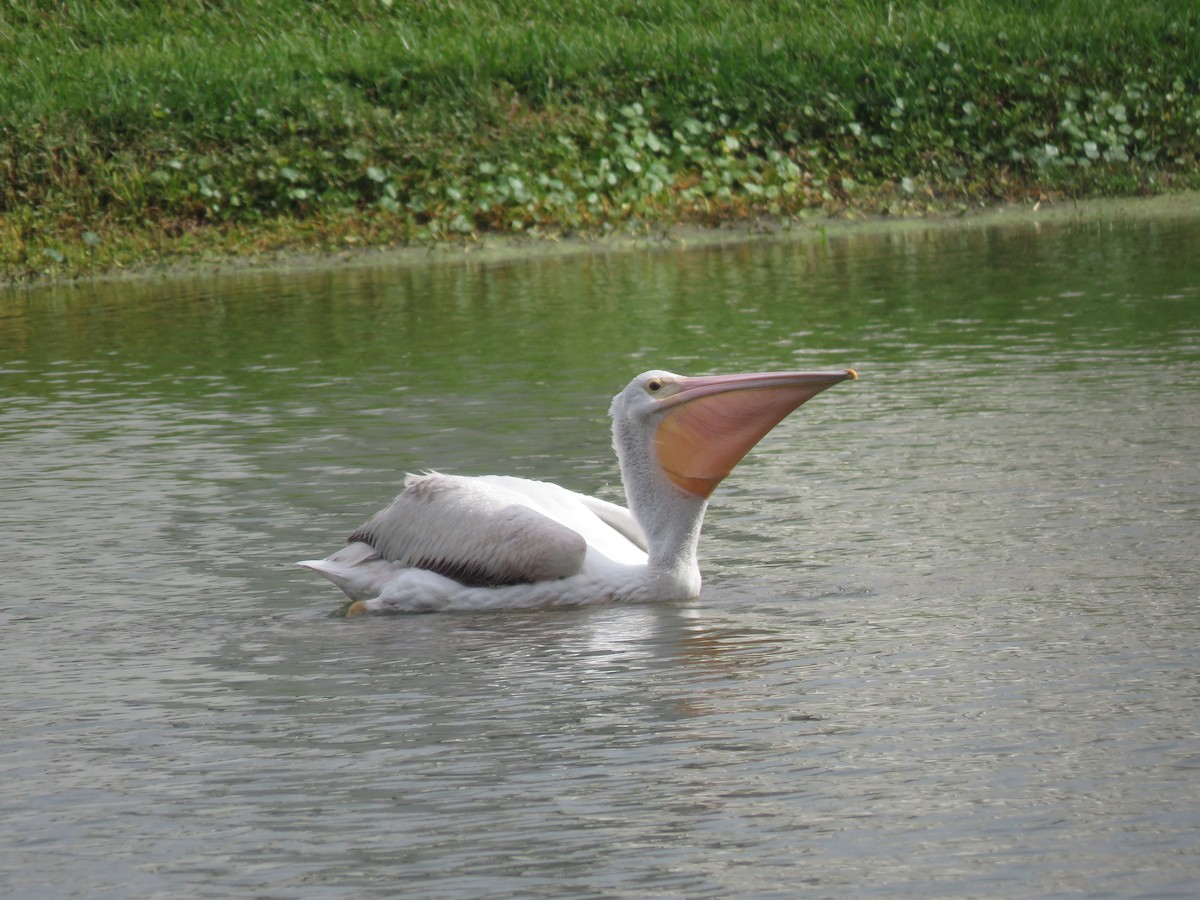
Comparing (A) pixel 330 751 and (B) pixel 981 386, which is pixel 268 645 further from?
(B) pixel 981 386

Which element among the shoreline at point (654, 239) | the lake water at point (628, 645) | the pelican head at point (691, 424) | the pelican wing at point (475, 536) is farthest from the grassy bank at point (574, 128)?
the pelican head at point (691, 424)

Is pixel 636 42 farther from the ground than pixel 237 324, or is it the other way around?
pixel 636 42

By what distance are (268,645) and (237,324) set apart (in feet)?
24.2

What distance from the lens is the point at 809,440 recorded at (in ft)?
26.6

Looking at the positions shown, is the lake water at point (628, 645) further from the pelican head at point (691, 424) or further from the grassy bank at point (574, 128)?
the grassy bank at point (574, 128)

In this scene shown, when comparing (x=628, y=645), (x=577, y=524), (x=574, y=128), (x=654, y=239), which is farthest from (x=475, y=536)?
(x=574, y=128)

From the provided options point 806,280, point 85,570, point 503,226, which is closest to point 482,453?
point 85,570

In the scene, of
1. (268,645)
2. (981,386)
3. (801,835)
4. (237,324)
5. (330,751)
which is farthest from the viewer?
(237,324)

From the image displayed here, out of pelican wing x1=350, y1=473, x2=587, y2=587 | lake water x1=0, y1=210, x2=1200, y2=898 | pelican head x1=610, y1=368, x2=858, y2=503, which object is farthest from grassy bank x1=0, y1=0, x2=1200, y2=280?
pelican head x1=610, y1=368, x2=858, y2=503

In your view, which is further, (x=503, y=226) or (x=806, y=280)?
(x=503, y=226)

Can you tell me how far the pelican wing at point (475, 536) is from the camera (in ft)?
18.5

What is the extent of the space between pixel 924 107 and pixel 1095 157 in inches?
60.3

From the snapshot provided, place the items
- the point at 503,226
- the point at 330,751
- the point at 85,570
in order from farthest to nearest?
the point at 503,226, the point at 85,570, the point at 330,751

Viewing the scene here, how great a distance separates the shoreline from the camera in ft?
52.3
